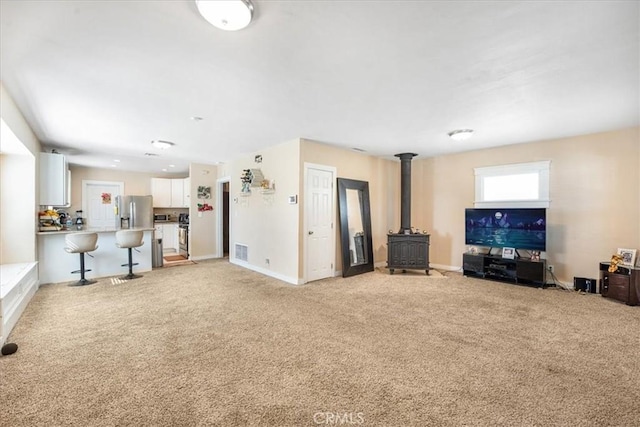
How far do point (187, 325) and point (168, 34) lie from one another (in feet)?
8.88

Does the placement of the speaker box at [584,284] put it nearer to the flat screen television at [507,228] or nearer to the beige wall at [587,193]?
the beige wall at [587,193]

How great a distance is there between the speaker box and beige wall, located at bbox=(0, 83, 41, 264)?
323 inches

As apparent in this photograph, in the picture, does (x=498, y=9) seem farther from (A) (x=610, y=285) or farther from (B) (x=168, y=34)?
(A) (x=610, y=285)

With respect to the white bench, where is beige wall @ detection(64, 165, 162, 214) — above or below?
above

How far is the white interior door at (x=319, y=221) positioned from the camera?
4.93 metres

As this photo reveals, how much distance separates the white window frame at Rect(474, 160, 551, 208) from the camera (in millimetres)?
4832

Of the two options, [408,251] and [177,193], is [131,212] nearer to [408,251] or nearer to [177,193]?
[177,193]

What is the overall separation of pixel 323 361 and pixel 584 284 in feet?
14.7

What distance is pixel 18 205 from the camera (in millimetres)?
4195

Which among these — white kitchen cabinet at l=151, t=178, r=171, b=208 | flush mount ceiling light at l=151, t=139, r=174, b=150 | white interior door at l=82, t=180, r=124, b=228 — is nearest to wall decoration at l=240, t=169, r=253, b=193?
flush mount ceiling light at l=151, t=139, r=174, b=150

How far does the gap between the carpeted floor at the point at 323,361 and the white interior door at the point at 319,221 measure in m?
1.02

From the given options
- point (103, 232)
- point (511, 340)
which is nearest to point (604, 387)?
point (511, 340)

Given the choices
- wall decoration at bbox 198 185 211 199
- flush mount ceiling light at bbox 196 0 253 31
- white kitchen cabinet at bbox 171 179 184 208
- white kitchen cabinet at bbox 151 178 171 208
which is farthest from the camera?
white kitchen cabinet at bbox 171 179 184 208

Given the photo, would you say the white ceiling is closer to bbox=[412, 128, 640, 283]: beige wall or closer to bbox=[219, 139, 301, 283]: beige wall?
bbox=[412, 128, 640, 283]: beige wall
